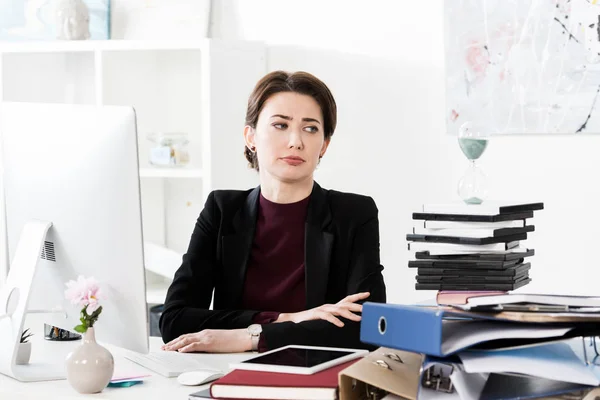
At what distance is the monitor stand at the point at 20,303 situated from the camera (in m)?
1.79

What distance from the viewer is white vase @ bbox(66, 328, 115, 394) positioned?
1.58 meters

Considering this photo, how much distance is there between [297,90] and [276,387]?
4.23 ft

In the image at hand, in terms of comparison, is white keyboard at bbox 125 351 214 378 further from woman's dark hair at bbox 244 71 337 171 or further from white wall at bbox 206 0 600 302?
white wall at bbox 206 0 600 302

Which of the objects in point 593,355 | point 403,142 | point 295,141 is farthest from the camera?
point 403,142

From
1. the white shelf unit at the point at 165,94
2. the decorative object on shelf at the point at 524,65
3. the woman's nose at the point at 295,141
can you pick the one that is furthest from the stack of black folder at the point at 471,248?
the white shelf unit at the point at 165,94

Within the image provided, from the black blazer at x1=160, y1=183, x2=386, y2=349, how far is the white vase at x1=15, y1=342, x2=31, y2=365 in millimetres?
457

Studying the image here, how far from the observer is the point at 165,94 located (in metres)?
3.90

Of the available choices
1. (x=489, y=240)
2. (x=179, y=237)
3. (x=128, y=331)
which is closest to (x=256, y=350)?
(x=128, y=331)

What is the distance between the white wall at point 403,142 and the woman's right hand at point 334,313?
116 centimetres

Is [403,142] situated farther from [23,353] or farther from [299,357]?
[299,357]

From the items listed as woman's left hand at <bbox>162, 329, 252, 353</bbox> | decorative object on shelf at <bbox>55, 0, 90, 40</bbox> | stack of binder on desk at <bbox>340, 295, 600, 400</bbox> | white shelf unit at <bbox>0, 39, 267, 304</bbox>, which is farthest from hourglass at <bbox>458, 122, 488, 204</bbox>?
decorative object on shelf at <bbox>55, 0, 90, 40</bbox>

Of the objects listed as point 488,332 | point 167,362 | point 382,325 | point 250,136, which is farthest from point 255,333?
point 488,332

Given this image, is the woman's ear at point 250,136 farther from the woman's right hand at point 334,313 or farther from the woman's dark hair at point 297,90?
the woman's right hand at point 334,313

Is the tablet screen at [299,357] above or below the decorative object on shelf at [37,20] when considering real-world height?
below
